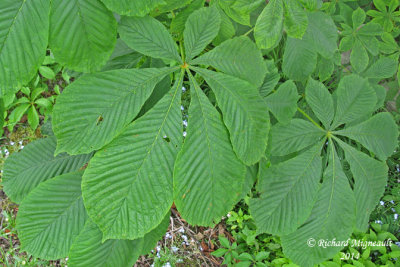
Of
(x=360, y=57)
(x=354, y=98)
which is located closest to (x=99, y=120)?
(x=354, y=98)

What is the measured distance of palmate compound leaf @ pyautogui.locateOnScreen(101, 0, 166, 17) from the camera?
645 mm

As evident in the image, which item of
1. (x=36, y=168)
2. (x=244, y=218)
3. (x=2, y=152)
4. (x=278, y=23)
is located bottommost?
(x=244, y=218)

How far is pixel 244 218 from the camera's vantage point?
2.24 meters

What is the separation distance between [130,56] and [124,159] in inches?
15.7

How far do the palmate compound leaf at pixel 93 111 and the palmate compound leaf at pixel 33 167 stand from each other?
246mm

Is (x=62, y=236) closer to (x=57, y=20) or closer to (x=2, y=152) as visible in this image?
(x=57, y=20)

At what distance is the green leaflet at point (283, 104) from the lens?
44.3 inches

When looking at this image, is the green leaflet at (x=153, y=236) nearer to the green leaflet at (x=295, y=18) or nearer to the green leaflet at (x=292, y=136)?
the green leaflet at (x=292, y=136)

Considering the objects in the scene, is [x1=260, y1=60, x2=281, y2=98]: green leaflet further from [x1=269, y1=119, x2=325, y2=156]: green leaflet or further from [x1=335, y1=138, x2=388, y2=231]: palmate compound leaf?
[x1=335, y1=138, x2=388, y2=231]: palmate compound leaf

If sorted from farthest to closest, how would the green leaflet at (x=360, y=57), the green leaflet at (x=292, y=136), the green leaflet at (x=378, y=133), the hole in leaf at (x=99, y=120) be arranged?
the green leaflet at (x=360, y=57) < the green leaflet at (x=378, y=133) < the green leaflet at (x=292, y=136) < the hole in leaf at (x=99, y=120)

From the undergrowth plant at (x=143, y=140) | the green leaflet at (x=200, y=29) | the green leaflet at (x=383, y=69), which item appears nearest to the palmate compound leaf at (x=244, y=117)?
the undergrowth plant at (x=143, y=140)

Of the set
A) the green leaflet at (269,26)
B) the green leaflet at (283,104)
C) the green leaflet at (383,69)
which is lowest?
the green leaflet at (383,69)

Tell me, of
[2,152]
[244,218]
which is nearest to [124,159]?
[244,218]

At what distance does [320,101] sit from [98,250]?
108cm
